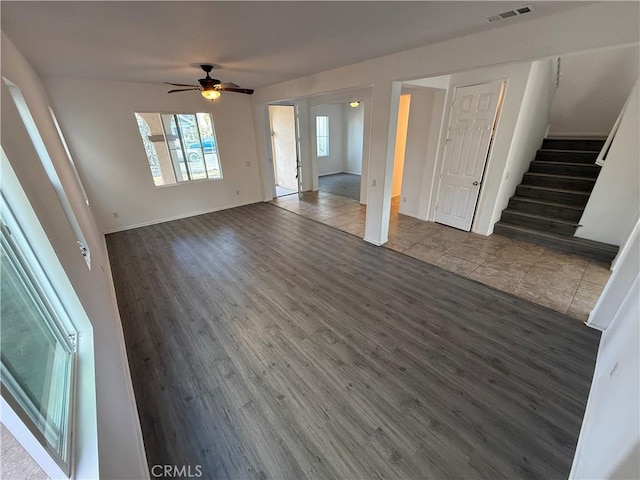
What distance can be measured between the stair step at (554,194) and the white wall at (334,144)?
657 centimetres

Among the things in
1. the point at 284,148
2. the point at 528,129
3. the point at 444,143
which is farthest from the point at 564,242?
the point at 284,148

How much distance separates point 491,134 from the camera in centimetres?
409

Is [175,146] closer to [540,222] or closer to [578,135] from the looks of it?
[540,222]

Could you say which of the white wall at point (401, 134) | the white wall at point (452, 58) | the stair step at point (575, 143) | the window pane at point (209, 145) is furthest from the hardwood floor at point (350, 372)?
the stair step at point (575, 143)

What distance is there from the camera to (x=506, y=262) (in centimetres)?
371

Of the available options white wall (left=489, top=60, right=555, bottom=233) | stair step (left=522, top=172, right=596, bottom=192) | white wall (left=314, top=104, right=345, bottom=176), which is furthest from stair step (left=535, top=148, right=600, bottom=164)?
white wall (left=314, top=104, right=345, bottom=176)

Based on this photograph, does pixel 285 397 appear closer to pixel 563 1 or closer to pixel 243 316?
pixel 243 316

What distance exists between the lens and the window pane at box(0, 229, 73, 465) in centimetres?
79

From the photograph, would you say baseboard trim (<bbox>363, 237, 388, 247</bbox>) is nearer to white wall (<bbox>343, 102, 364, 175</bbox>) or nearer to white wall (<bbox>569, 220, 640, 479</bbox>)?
white wall (<bbox>569, 220, 640, 479</bbox>)

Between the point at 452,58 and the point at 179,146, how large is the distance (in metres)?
5.21

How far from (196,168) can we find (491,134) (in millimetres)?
5821

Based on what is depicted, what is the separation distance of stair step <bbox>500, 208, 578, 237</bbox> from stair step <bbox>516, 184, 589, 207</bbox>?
1.35 feet

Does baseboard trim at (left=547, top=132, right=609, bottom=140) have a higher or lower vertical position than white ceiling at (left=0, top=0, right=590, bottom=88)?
lower

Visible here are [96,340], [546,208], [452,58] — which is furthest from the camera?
[546,208]
